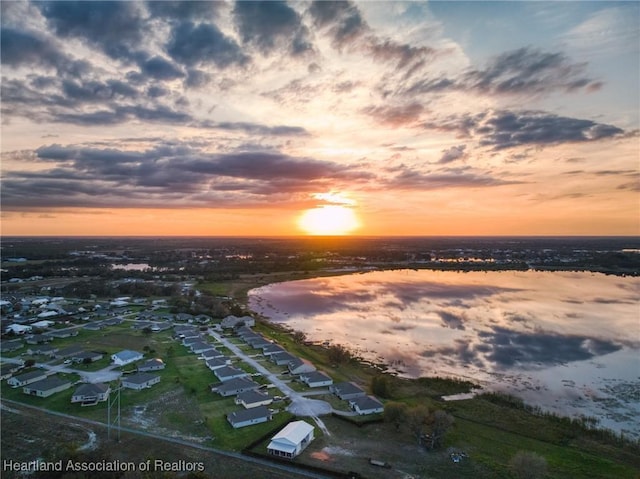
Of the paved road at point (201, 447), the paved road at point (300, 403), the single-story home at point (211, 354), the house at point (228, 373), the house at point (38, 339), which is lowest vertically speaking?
the paved road at point (201, 447)

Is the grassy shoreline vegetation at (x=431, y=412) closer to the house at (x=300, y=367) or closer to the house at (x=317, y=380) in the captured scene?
the house at (x=317, y=380)

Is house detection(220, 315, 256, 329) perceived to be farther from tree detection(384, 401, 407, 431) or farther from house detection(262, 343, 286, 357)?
tree detection(384, 401, 407, 431)

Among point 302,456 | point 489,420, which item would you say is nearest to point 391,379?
point 489,420

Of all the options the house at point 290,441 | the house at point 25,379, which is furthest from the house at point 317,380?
the house at point 25,379

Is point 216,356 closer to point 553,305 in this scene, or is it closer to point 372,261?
point 553,305

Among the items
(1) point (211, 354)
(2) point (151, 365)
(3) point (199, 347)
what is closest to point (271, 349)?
(1) point (211, 354)

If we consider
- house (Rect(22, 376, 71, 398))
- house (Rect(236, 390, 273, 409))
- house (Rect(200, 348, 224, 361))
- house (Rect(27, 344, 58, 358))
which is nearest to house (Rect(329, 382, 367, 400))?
house (Rect(236, 390, 273, 409))
